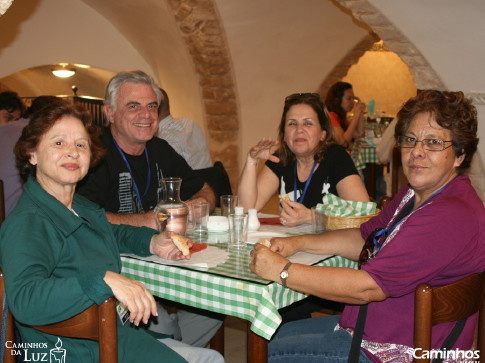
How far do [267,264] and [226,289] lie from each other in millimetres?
162

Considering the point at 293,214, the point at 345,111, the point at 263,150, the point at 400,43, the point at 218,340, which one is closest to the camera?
the point at 293,214

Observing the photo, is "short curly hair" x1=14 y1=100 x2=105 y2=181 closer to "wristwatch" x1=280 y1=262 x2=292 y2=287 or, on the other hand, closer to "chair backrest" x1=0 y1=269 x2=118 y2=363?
"chair backrest" x1=0 y1=269 x2=118 y2=363

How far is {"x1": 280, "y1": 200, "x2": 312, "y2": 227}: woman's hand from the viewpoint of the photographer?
257 centimetres

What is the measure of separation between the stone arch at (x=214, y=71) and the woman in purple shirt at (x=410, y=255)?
5.01m

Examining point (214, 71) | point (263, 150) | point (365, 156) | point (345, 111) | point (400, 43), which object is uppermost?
point (214, 71)

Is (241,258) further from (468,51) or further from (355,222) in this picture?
(468,51)

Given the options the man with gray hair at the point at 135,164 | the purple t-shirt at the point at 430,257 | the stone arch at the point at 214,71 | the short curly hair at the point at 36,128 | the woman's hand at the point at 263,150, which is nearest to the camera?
the purple t-shirt at the point at 430,257

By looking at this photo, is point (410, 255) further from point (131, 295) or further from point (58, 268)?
point (58, 268)

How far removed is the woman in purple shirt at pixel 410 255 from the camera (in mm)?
1551

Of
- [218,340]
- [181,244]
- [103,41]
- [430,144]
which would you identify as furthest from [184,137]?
[103,41]

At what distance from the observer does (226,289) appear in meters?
1.78

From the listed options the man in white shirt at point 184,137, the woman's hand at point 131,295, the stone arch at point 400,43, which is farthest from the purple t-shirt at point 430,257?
the stone arch at point 400,43

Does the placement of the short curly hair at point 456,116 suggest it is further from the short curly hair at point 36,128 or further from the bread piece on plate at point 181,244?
the short curly hair at point 36,128

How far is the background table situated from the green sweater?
0.17 meters
